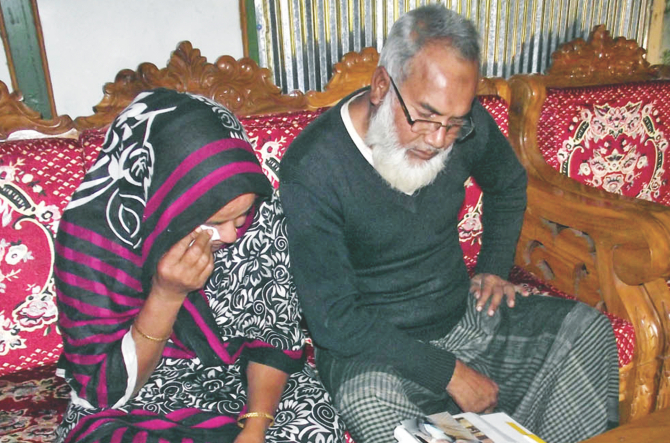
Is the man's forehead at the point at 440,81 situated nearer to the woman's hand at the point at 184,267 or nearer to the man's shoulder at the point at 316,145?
the man's shoulder at the point at 316,145

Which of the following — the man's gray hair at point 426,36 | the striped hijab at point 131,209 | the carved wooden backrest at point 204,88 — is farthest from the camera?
the carved wooden backrest at point 204,88

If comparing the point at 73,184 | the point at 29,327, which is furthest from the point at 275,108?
the point at 29,327

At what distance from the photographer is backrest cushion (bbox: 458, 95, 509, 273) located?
1823 mm

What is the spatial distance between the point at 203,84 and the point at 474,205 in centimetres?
96

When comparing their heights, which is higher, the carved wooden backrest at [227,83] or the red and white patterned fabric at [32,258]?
the carved wooden backrest at [227,83]

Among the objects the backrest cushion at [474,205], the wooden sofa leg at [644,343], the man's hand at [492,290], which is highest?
the backrest cushion at [474,205]

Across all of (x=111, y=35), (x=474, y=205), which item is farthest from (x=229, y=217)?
(x=111, y=35)

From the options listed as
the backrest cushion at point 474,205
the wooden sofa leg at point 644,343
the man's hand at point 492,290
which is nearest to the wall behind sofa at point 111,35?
the backrest cushion at point 474,205

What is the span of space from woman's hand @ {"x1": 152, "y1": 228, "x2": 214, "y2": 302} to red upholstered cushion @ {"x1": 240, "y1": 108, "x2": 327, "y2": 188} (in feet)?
1.78

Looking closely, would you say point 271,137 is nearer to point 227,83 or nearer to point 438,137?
point 227,83

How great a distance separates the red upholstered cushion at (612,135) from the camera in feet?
6.43

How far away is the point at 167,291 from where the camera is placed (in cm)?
104

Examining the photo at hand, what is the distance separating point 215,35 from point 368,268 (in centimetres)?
138

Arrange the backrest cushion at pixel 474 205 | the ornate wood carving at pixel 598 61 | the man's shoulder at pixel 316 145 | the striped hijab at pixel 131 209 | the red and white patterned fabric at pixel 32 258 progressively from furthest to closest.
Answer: the ornate wood carving at pixel 598 61, the backrest cushion at pixel 474 205, the red and white patterned fabric at pixel 32 258, the man's shoulder at pixel 316 145, the striped hijab at pixel 131 209
